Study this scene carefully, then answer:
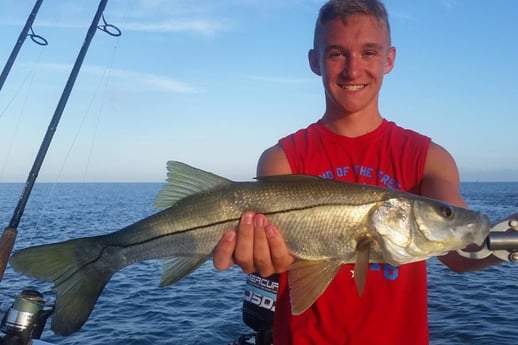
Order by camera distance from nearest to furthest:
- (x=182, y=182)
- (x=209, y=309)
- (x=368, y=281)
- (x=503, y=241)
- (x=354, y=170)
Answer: (x=503, y=241), (x=368, y=281), (x=182, y=182), (x=354, y=170), (x=209, y=309)

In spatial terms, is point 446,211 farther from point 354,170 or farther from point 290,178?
point 290,178

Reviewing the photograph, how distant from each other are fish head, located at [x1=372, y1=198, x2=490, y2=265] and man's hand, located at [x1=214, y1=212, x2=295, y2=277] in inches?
27.0

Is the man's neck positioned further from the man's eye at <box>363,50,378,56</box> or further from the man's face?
the man's eye at <box>363,50,378,56</box>

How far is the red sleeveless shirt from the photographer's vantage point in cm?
328

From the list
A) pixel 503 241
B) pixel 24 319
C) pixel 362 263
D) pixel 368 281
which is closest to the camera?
pixel 503 241

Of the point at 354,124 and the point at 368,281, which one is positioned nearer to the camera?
the point at 368,281

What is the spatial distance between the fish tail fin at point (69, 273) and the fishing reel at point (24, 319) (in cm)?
196

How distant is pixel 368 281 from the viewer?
3.41 metres

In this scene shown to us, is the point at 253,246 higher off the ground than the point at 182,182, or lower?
lower

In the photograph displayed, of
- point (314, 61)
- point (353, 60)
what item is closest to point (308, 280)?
point (353, 60)

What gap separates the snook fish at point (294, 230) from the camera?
3320 mm

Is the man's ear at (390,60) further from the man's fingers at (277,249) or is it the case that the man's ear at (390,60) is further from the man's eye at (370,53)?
the man's fingers at (277,249)

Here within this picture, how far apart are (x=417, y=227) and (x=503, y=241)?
0.59 m

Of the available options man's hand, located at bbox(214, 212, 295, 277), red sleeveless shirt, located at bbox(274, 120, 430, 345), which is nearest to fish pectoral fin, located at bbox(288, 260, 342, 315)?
man's hand, located at bbox(214, 212, 295, 277)
